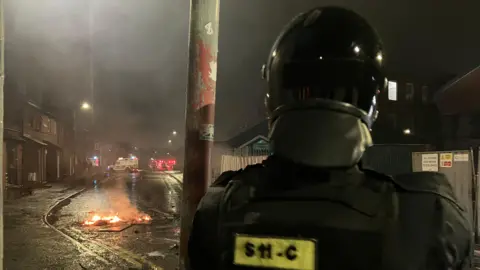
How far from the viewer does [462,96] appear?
18.9 metres

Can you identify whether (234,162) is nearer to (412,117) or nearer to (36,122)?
(412,117)

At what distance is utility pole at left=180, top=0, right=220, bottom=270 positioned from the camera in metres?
2.87

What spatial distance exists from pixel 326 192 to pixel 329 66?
1.47 feet

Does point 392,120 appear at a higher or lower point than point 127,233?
higher

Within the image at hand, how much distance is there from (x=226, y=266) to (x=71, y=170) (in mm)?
39070

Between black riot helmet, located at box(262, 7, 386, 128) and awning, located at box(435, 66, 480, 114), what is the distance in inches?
516

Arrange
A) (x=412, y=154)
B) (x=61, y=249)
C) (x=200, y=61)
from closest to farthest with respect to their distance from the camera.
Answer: (x=200, y=61) → (x=61, y=249) → (x=412, y=154)

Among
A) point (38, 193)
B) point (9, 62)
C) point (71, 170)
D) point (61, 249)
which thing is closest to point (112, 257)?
point (61, 249)

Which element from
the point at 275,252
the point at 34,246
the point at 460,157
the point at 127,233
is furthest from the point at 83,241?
the point at 275,252

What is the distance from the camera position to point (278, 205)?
4.30 ft

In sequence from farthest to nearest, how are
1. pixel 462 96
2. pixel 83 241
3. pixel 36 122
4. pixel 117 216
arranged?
pixel 36 122
pixel 462 96
pixel 117 216
pixel 83 241

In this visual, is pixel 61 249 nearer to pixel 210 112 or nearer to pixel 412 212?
pixel 210 112

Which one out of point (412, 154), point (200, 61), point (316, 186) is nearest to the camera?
point (316, 186)

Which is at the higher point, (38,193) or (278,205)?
(278,205)
